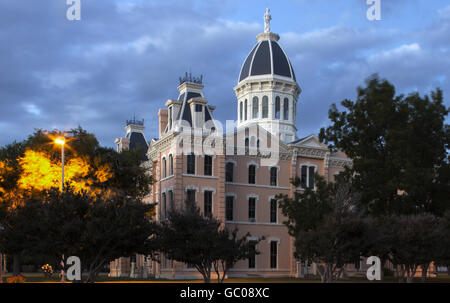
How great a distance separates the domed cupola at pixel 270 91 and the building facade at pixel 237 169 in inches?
4.8

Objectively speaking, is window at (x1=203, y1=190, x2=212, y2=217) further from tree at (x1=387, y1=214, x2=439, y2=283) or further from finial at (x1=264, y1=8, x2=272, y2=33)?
finial at (x1=264, y1=8, x2=272, y2=33)

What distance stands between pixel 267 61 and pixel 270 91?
3.34 m

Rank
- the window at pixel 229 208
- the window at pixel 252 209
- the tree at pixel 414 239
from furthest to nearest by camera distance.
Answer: the window at pixel 252 209, the window at pixel 229 208, the tree at pixel 414 239

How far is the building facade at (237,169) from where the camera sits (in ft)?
152

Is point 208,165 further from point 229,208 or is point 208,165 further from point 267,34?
point 267,34

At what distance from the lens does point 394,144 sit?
109 ft

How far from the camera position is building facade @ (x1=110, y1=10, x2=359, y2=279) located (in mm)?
46281

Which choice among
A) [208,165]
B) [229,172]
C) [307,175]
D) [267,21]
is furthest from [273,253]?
[267,21]

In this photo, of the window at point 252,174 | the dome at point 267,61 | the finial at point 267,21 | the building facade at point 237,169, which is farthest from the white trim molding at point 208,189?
the finial at point 267,21

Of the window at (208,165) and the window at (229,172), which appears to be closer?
the window at (208,165)

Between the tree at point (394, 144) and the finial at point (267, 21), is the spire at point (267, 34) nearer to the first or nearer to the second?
the finial at point (267, 21)

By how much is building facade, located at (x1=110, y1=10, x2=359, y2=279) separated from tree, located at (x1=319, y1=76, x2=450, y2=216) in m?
13.6

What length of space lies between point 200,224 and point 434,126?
57.8ft

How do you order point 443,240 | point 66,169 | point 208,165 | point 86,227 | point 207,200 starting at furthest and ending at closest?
point 208,165
point 207,200
point 66,169
point 443,240
point 86,227
